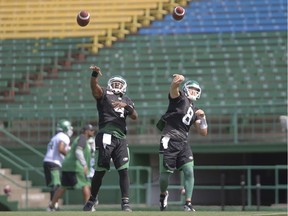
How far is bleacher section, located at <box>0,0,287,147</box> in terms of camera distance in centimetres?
2261

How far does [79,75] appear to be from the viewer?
25.0 m

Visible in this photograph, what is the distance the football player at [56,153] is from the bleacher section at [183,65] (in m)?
2.65

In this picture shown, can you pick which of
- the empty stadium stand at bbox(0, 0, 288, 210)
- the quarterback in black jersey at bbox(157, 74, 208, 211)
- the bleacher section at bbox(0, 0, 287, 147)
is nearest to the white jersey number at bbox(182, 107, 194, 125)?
the quarterback in black jersey at bbox(157, 74, 208, 211)

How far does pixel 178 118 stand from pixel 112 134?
996 millimetres

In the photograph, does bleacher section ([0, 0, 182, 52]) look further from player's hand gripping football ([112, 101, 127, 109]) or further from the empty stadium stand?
player's hand gripping football ([112, 101, 127, 109])

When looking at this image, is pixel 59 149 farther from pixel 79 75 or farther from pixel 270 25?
pixel 270 25

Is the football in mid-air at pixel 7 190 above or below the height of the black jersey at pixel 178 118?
below

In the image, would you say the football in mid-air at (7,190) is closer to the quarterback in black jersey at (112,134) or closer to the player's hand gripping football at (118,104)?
the quarterback in black jersey at (112,134)

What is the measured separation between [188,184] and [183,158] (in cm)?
38


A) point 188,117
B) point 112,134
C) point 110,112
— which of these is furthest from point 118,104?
point 188,117

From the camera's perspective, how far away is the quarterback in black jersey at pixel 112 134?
1377 cm

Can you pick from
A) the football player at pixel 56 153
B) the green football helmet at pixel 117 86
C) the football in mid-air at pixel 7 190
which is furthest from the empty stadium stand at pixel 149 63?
the green football helmet at pixel 117 86

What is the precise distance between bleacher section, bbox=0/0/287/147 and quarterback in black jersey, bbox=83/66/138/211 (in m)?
7.93

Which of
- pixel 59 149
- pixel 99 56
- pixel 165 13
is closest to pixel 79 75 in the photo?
pixel 99 56
